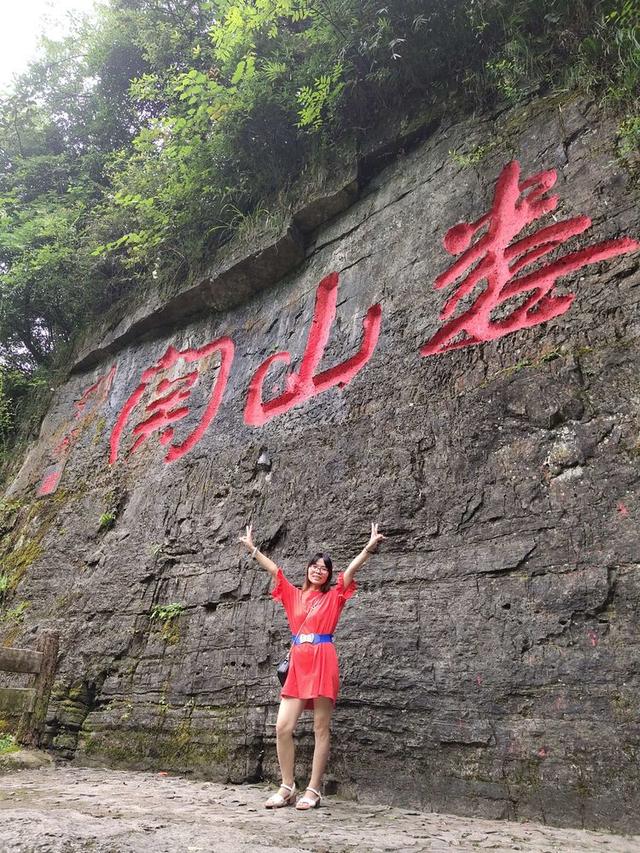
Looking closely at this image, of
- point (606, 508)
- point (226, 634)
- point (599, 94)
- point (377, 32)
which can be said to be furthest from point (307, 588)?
point (377, 32)

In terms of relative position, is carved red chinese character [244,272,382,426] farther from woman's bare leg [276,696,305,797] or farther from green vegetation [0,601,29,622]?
green vegetation [0,601,29,622]

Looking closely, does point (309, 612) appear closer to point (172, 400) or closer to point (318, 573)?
point (318, 573)

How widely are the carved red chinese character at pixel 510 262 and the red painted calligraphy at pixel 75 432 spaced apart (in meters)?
4.27

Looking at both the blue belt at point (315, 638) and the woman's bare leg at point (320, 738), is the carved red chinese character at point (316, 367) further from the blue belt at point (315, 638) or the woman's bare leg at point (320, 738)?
the woman's bare leg at point (320, 738)

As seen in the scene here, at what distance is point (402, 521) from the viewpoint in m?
3.55

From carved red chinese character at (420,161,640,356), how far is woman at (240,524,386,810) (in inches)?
61.2

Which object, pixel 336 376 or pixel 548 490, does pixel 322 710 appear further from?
pixel 336 376

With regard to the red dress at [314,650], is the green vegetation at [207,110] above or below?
above

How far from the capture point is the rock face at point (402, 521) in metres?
2.74

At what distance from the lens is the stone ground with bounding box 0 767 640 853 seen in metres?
2.07

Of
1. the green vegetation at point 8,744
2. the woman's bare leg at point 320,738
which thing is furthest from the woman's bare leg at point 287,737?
the green vegetation at point 8,744

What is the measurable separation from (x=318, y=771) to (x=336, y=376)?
257cm

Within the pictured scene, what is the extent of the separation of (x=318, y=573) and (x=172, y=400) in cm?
317

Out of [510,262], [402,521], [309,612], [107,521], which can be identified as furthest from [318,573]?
[107,521]
